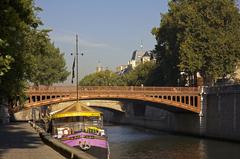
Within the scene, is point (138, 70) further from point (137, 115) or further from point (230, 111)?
point (230, 111)

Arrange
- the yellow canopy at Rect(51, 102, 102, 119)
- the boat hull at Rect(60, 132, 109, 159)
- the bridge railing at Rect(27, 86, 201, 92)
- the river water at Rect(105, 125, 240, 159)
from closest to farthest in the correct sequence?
the boat hull at Rect(60, 132, 109, 159), the yellow canopy at Rect(51, 102, 102, 119), the river water at Rect(105, 125, 240, 159), the bridge railing at Rect(27, 86, 201, 92)

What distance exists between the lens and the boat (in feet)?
99.4

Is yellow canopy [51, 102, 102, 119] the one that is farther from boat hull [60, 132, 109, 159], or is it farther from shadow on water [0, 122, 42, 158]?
boat hull [60, 132, 109, 159]

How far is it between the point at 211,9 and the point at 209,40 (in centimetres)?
449

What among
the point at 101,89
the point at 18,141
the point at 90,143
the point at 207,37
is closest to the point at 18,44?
the point at 18,141

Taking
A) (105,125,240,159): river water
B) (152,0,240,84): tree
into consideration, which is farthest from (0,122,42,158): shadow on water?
(152,0,240,84): tree

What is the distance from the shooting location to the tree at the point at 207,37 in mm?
67188

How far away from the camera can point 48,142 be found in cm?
2805

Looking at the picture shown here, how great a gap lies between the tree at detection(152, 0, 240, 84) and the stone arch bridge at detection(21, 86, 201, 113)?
4.30m

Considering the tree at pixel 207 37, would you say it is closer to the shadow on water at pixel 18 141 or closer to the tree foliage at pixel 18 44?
the tree foliage at pixel 18 44

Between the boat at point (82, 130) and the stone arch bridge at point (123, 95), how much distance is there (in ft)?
85.2

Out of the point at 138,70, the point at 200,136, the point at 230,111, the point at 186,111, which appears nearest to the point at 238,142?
the point at 230,111

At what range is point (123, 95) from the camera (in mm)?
62906


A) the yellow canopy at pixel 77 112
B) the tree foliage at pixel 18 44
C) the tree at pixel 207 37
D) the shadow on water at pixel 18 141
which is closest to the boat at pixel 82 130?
the yellow canopy at pixel 77 112
